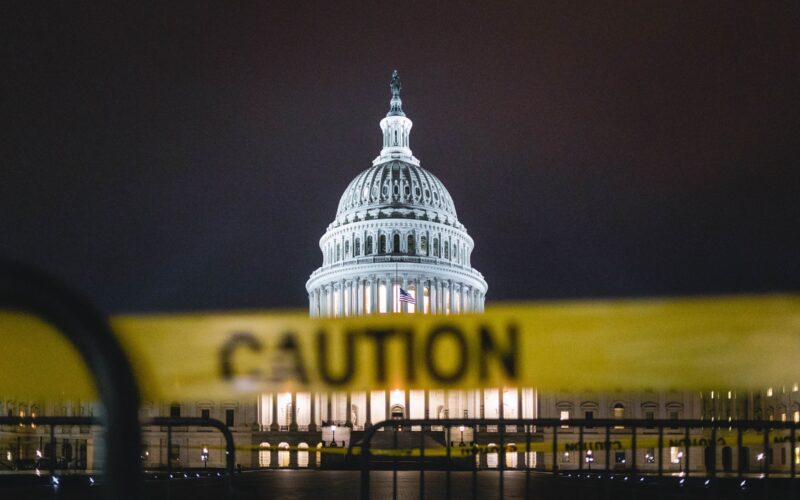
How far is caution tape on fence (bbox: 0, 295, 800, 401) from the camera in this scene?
1351 centimetres

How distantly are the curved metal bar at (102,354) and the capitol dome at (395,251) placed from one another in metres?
98.7

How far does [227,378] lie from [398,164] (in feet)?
349

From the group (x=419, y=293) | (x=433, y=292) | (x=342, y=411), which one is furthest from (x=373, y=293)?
(x=342, y=411)

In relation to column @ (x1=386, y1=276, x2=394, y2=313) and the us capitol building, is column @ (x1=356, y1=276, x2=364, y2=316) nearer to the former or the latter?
the us capitol building

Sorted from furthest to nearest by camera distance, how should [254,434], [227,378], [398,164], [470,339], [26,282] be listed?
[398,164], [254,434], [227,378], [470,339], [26,282]

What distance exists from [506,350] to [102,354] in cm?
1143

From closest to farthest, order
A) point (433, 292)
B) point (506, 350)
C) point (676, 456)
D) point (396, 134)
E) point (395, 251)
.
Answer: point (506, 350) < point (676, 456) < point (433, 292) < point (395, 251) < point (396, 134)

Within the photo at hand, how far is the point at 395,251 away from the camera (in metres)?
111

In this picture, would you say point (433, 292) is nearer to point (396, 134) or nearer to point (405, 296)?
point (405, 296)

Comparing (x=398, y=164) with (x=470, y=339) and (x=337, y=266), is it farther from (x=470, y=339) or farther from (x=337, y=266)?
(x=470, y=339)

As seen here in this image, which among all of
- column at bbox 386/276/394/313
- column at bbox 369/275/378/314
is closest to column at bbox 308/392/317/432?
column at bbox 369/275/378/314

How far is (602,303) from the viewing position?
14.0 metres

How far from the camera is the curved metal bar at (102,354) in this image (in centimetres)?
248

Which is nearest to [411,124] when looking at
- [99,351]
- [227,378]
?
[227,378]
